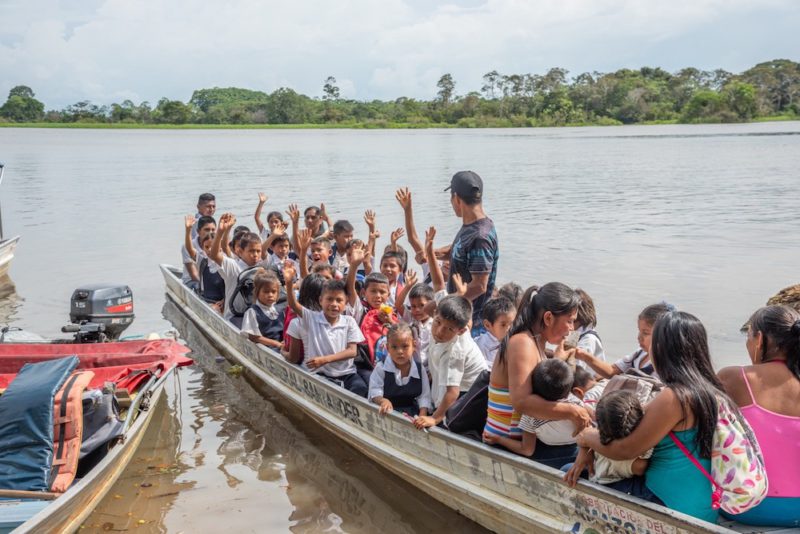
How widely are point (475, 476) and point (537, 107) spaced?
80.8m

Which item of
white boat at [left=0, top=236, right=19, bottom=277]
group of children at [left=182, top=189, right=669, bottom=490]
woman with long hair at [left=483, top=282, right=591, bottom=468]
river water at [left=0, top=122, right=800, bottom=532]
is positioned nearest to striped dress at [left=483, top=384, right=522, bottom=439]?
group of children at [left=182, top=189, right=669, bottom=490]

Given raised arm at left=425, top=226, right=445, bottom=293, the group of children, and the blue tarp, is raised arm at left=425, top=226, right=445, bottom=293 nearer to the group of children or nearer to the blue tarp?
the group of children

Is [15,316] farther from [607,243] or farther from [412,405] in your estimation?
[607,243]

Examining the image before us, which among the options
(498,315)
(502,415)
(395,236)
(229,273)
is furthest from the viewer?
(229,273)

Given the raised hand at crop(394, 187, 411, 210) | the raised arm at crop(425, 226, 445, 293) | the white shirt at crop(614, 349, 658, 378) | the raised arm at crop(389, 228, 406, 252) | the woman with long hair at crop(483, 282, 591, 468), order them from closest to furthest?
the woman with long hair at crop(483, 282, 591, 468), the white shirt at crop(614, 349, 658, 378), the raised arm at crop(425, 226, 445, 293), the raised hand at crop(394, 187, 411, 210), the raised arm at crop(389, 228, 406, 252)

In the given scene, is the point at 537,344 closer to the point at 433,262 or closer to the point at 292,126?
the point at 433,262

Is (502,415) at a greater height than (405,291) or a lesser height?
lesser

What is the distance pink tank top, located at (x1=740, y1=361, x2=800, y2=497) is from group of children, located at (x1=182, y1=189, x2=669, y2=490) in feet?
1.52

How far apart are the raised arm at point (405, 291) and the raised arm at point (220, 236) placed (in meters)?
2.15

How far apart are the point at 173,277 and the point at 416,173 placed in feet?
70.6

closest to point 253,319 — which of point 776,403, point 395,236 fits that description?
point 395,236

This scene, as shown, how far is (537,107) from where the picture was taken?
268 ft

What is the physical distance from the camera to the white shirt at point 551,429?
382 cm

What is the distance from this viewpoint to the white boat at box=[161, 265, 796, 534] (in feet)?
11.2
